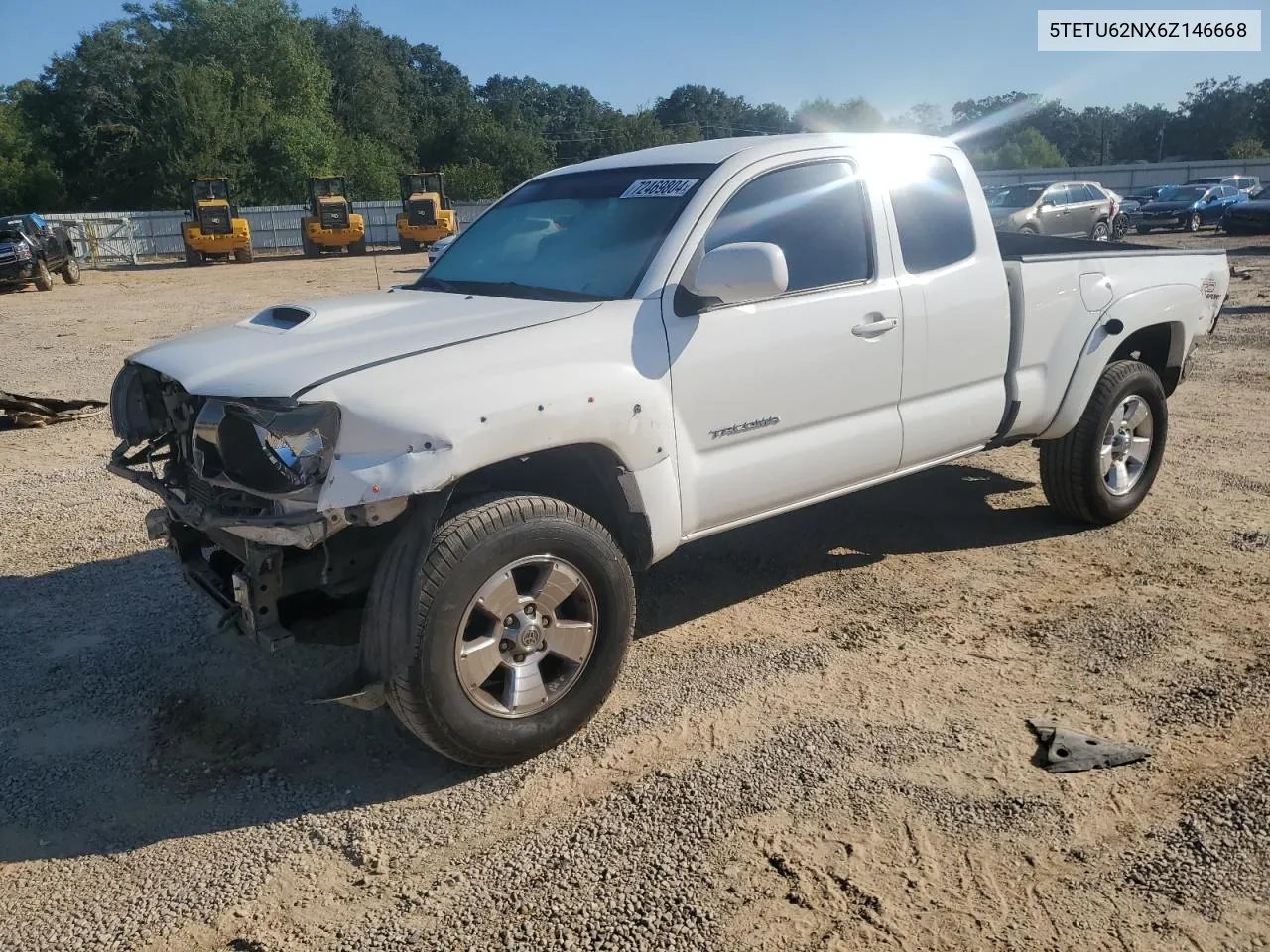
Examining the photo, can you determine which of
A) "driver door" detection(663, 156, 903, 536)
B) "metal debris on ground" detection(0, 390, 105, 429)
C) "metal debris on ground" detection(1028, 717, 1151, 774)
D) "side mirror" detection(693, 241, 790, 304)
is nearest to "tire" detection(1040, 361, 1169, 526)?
"driver door" detection(663, 156, 903, 536)

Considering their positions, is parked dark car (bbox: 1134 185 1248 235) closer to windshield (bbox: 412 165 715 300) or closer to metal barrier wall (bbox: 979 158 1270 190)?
metal barrier wall (bbox: 979 158 1270 190)

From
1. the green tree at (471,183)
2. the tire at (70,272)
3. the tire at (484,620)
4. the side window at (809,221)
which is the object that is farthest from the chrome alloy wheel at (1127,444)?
the green tree at (471,183)

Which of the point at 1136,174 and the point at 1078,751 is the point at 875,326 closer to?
the point at 1078,751

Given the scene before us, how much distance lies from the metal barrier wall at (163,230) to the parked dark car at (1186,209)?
68.2 feet

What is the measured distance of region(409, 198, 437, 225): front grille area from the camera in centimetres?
3438

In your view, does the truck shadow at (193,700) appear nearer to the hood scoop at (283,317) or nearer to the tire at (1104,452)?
the tire at (1104,452)

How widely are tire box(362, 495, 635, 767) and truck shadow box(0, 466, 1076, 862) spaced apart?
0.87ft

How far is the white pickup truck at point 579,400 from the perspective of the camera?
3.05 m

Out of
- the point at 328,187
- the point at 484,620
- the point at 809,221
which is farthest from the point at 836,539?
the point at 328,187

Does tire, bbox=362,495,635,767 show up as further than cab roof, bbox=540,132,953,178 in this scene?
No

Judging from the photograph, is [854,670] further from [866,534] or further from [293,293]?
[293,293]

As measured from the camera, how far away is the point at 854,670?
3.99 meters

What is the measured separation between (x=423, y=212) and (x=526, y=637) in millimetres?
33285

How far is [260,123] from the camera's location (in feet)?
173
